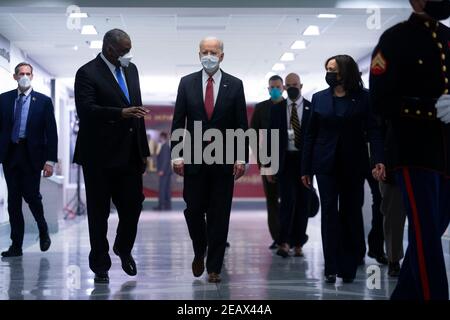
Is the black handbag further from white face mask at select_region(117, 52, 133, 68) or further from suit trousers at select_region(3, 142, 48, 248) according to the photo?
white face mask at select_region(117, 52, 133, 68)

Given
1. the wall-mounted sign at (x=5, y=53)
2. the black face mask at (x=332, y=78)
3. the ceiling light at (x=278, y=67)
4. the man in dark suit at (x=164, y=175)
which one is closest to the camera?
the black face mask at (x=332, y=78)

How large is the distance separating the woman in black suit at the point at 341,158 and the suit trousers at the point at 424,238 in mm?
1921

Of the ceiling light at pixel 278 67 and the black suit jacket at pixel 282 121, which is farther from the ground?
the ceiling light at pixel 278 67

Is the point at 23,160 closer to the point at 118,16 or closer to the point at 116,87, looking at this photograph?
the point at 116,87

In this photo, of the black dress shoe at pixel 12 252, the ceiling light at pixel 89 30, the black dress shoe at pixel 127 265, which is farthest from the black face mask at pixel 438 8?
the ceiling light at pixel 89 30

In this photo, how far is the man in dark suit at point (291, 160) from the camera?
23.3ft

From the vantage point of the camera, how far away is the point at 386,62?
3279mm

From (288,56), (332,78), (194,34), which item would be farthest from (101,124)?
(288,56)

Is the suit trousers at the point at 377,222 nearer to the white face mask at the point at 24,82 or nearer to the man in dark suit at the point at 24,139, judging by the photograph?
the man in dark suit at the point at 24,139

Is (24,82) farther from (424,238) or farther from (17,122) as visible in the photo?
(424,238)

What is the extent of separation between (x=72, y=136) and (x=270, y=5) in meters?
9.80

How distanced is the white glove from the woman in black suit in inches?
76.8

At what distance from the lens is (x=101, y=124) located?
4992mm
